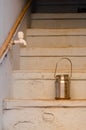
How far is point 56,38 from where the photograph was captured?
302 cm

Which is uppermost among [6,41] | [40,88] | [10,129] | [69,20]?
[69,20]

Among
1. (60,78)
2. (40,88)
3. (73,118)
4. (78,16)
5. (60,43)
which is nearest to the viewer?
(73,118)

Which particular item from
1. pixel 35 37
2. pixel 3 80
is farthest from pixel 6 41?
pixel 35 37

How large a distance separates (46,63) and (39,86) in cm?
39

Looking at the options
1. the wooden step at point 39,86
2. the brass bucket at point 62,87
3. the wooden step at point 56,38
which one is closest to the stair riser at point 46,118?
the brass bucket at point 62,87

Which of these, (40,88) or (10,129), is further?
(40,88)

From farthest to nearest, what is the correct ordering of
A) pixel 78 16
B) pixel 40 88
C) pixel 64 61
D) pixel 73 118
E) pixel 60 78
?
1. pixel 78 16
2. pixel 64 61
3. pixel 40 88
4. pixel 60 78
5. pixel 73 118

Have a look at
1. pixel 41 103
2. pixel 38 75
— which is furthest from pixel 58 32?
pixel 41 103

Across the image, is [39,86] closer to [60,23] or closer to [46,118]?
[46,118]

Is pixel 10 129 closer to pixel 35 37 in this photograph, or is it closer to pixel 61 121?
pixel 61 121

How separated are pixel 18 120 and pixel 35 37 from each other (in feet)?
3.86

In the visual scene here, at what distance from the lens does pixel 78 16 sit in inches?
135

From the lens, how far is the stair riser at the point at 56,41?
3.00 metres

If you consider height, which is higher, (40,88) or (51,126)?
(40,88)
